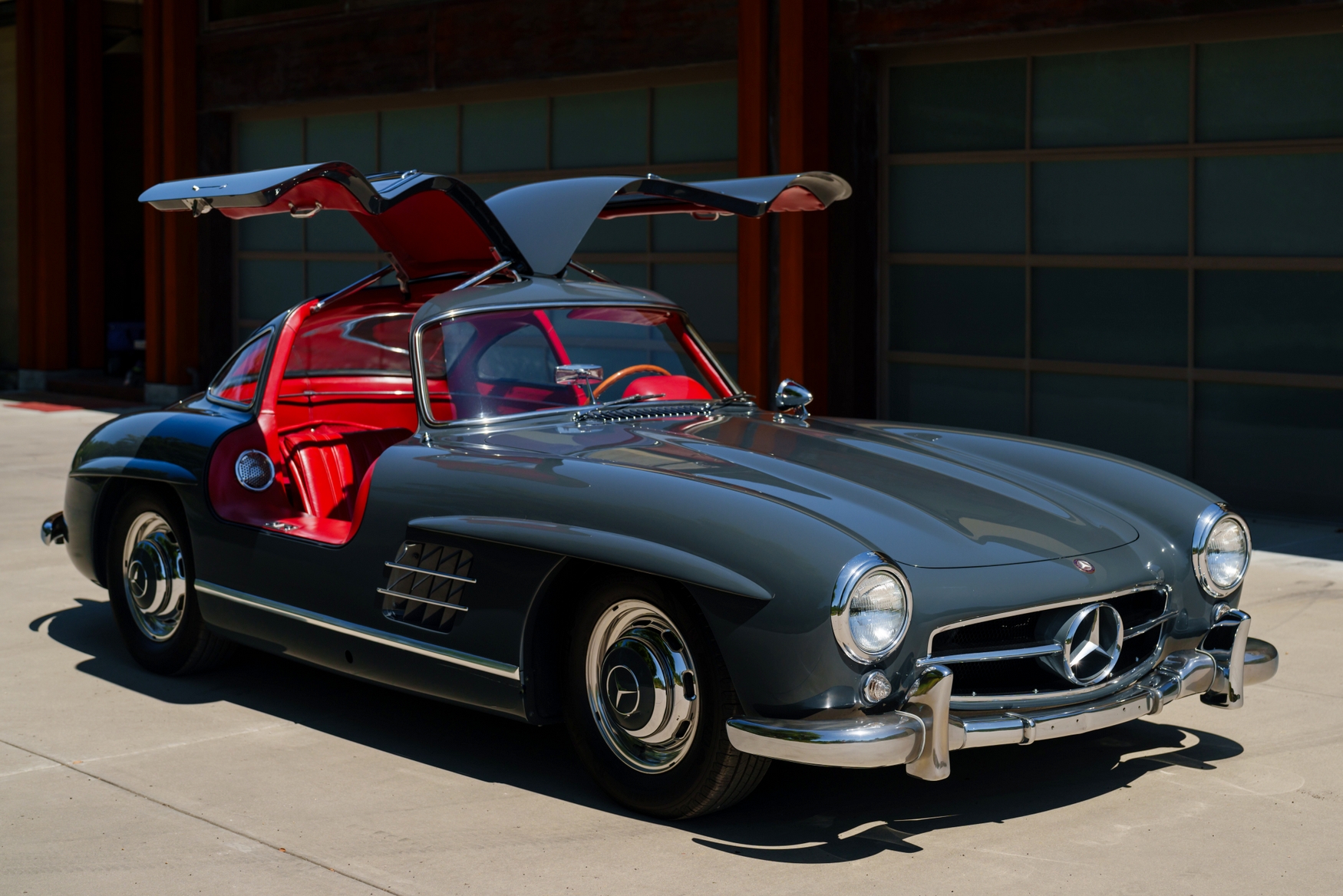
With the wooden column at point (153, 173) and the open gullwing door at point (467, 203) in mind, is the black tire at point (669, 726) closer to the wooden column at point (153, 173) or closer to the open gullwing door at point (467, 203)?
the open gullwing door at point (467, 203)

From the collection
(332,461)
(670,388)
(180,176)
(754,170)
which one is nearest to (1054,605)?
(670,388)

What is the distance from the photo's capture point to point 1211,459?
959cm

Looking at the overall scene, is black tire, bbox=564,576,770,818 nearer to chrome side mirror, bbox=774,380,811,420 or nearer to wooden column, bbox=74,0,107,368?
chrome side mirror, bbox=774,380,811,420

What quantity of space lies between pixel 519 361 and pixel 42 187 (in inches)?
588

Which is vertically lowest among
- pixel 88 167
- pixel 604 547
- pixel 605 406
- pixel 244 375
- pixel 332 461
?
pixel 604 547

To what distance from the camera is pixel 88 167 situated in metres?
18.4

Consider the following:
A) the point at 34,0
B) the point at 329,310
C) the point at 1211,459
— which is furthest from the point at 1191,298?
the point at 34,0

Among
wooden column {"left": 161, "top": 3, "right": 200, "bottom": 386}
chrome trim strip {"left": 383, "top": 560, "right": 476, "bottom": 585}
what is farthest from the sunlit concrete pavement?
wooden column {"left": 161, "top": 3, "right": 200, "bottom": 386}

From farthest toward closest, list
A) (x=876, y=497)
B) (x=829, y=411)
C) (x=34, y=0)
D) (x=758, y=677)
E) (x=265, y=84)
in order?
(x=34, y=0) < (x=265, y=84) < (x=829, y=411) < (x=876, y=497) < (x=758, y=677)

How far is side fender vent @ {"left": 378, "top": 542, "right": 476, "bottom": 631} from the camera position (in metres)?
4.39

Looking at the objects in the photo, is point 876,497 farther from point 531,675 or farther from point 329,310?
point 329,310

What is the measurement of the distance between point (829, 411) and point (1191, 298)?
9.05 ft

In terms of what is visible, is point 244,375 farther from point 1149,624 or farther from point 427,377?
point 1149,624

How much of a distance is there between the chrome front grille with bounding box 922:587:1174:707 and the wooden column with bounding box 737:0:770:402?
742cm
